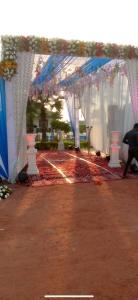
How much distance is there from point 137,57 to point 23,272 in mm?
8738

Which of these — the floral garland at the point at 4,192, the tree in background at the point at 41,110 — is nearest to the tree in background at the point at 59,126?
the tree in background at the point at 41,110

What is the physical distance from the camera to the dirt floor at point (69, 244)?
3.94 meters

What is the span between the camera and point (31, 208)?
7648 mm

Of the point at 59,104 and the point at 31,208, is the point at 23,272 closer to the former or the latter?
the point at 31,208

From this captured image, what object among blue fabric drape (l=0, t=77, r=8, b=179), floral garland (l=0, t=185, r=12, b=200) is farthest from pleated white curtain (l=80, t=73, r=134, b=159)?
floral garland (l=0, t=185, r=12, b=200)

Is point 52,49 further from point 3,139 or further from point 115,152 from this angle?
point 115,152

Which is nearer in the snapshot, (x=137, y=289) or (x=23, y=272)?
(x=137, y=289)

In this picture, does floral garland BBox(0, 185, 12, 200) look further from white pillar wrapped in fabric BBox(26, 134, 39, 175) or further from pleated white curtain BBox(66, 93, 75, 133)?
pleated white curtain BBox(66, 93, 75, 133)

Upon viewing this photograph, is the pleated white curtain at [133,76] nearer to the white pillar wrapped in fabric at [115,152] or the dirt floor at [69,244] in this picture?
the white pillar wrapped in fabric at [115,152]

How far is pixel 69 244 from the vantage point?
5352 mm

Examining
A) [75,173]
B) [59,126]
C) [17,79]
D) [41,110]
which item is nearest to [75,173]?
[75,173]

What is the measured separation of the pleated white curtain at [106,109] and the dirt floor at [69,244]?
15.7 ft

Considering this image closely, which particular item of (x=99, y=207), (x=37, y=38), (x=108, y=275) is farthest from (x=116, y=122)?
(x=108, y=275)

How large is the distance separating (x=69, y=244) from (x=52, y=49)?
22.2ft
